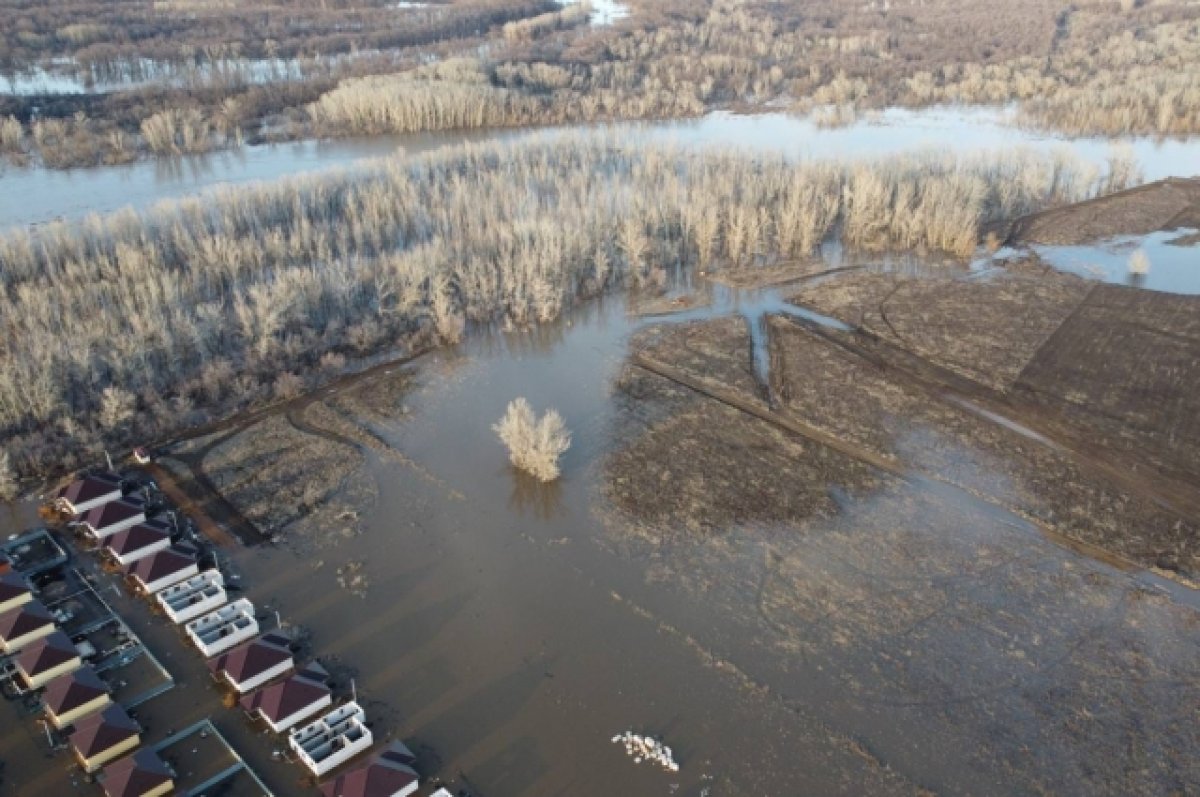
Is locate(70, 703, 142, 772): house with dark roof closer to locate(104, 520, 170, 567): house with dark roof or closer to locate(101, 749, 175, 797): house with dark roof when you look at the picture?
locate(101, 749, 175, 797): house with dark roof

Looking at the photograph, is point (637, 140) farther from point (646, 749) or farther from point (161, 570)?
point (646, 749)

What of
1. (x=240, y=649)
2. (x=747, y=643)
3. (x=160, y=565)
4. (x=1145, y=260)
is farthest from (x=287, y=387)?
(x=1145, y=260)

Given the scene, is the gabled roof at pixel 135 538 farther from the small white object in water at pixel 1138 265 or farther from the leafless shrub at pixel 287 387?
the small white object in water at pixel 1138 265

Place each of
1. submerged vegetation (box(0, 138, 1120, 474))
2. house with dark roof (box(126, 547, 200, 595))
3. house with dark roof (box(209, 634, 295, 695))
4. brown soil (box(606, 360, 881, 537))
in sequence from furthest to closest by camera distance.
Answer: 1. submerged vegetation (box(0, 138, 1120, 474))
2. brown soil (box(606, 360, 881, 537))
3. house with dark roof (box(126, 547, 200, 595))
4. house with dark roof (box(209, 634, 295, 695))

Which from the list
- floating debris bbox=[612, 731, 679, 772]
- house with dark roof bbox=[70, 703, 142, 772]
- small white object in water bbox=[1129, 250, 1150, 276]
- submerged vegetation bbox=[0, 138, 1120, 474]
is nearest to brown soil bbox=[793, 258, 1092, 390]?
small white object in water bbox=[1129, 250, 1150, 276]

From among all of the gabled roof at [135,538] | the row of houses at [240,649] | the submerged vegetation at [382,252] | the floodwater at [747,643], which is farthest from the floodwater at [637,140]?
the floodwater at [747,643]

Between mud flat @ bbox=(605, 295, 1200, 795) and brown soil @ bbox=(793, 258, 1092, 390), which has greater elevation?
brown soil @ bbox=(793, 258, 1092, 390)

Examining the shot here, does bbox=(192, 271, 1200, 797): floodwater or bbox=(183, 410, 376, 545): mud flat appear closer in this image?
bbox=(192, 271, 1200, 797): floodwater
